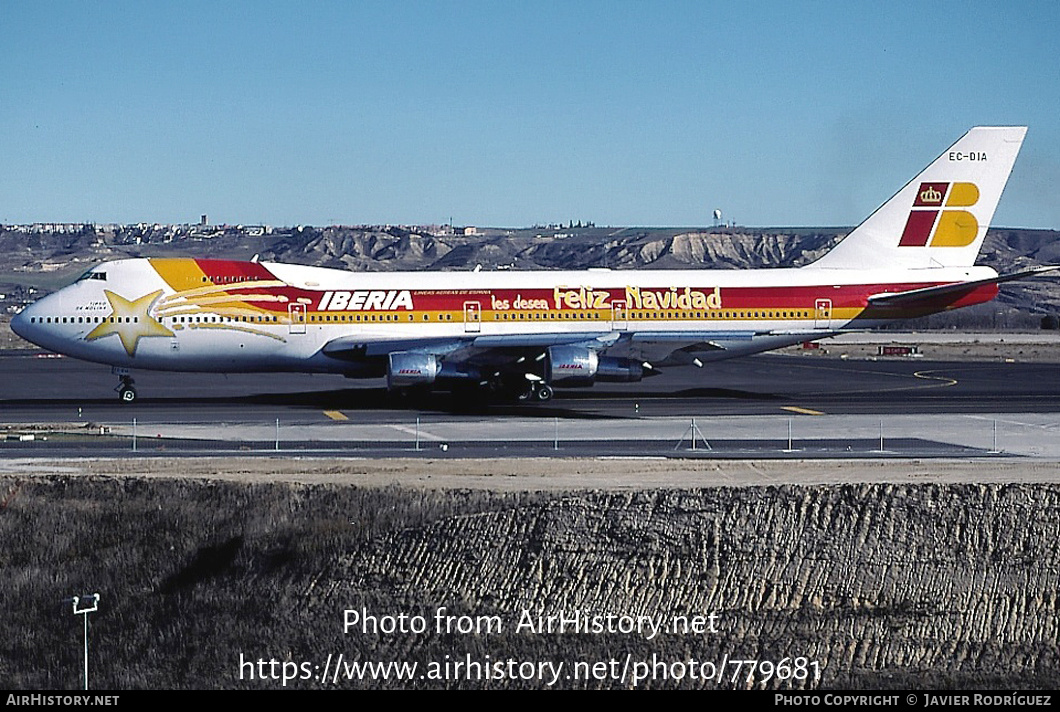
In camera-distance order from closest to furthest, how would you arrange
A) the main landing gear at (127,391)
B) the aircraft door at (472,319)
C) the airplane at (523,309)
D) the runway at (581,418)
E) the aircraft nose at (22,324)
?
the runway at (581,418) < the airplane at (523,309) < the aircraft nose at (22,324) < the aircraft door at (472,319) < the main landing gear at (127,391)

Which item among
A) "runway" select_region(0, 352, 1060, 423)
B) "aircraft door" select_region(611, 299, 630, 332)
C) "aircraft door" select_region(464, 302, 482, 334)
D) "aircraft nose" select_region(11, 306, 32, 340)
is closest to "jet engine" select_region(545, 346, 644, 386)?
"runway" select_region(0, 352, 1060, 423)

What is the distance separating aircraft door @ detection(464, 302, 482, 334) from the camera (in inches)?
2026

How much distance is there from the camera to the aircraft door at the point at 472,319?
51.5m

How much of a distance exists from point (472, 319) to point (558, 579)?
25.9m

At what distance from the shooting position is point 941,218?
5459 centimetres

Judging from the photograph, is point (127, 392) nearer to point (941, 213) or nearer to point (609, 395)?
point (609, 395)

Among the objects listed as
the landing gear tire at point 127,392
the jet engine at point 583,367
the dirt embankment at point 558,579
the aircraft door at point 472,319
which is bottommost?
the dirt embankment at point 558,579

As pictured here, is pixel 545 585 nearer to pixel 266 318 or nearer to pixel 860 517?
pixel 860 517

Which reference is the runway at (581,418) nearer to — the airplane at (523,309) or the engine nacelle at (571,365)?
the engine nacelle at (571,365)

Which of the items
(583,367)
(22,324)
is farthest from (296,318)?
(583,367)

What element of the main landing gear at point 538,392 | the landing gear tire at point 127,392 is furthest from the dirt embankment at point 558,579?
the landing gear tire at point 127,392

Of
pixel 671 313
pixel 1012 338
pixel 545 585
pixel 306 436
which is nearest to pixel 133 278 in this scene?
pixel 306 436

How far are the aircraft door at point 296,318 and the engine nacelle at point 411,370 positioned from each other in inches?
164
